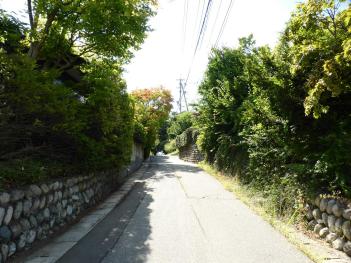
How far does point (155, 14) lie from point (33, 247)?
305 inches

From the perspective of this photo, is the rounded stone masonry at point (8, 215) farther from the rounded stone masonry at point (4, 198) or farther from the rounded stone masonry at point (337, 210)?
the rounded stone masonry at point (337, 210)

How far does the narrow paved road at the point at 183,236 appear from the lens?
5.32 m

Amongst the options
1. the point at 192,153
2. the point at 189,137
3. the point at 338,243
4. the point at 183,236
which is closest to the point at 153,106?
the point at 189,137

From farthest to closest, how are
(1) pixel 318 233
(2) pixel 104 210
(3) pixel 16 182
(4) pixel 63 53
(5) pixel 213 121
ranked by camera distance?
(5) pixel 213 121, (4) pixel 63 53, (2) pixel 104 210, (1) pixel 318 233, (3) pixel 16 182

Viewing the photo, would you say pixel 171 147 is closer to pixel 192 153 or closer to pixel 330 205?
pixel 192 153

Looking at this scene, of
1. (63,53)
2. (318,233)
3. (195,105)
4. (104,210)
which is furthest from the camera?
(195,105)

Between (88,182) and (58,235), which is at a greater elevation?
(88,182)

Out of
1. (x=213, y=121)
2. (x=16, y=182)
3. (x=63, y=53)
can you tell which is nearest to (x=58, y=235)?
(x=16, y=182)

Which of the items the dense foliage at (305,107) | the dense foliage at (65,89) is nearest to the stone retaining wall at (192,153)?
the dense foliage at (65,89)

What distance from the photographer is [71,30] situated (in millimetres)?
9469

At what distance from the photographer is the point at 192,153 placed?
30047 millimetres

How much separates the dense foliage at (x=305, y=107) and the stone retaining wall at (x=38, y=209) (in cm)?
501

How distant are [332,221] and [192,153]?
79.5ft

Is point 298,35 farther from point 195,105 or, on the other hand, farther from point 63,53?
point 195,105
